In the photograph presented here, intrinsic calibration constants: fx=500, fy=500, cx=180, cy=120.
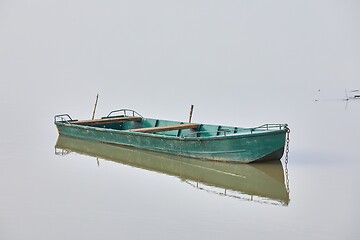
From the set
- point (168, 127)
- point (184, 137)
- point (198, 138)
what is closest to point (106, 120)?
point (168, 127)

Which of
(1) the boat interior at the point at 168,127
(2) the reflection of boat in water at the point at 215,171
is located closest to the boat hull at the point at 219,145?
(2) the reflection of boat in water at the point at 215,171

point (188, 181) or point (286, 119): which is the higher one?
point (286, 119)

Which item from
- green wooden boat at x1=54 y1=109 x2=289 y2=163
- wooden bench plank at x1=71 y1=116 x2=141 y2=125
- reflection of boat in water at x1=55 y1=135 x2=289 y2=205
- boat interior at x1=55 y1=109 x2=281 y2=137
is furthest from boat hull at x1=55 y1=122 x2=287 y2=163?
wooden bench plank at x1=71 y1=116 x2=141 y2=125

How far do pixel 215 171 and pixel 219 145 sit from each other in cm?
92

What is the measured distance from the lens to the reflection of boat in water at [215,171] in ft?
44.1

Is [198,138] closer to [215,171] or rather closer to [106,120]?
[215,171]

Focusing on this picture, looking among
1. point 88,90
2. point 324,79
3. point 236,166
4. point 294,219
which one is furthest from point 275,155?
point 324,79

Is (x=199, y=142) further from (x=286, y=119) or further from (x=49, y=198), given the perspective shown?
(x=286, y=119)

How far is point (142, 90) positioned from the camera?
38.2m

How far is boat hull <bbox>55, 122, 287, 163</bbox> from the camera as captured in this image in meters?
15.2

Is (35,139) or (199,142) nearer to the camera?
(199,142)

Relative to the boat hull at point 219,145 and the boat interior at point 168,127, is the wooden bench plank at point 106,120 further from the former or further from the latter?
the boat hull at point 219,145

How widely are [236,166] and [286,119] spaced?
406 inches

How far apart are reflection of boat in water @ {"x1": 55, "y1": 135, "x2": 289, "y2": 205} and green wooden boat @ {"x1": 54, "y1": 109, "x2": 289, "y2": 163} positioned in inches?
9.4
